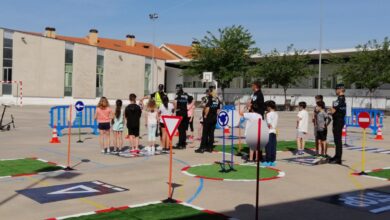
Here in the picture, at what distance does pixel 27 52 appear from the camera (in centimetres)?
4922

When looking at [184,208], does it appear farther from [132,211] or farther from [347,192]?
[347,192]

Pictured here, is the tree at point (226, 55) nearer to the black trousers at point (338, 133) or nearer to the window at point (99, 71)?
the window at point (99, 71)

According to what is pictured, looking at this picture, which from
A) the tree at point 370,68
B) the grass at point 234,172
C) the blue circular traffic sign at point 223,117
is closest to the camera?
the grass at point 234,172

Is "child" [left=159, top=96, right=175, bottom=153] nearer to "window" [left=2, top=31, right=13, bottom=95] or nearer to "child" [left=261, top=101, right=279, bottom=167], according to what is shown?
"child" [left=261, top=101, right=279, bottom=167]

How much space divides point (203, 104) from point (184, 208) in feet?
23.2

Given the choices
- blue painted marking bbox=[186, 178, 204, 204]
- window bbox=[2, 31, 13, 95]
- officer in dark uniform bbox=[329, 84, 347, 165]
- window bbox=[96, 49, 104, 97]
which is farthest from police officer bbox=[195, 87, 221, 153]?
window bbox=[96, 49, 104, 97]

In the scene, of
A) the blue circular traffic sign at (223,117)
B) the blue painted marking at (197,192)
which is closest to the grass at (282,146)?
the blue circular traffic sign at (223,117)

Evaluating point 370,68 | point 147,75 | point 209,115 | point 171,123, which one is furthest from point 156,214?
point 147,75

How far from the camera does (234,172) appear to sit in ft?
34.9

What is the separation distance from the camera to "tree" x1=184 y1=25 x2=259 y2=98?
5631cm

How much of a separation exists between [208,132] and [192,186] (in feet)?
17.6

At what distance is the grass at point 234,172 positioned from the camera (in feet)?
33.3

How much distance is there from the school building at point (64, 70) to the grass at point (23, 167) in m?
38.3

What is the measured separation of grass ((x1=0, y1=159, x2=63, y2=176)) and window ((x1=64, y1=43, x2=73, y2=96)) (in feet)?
139
